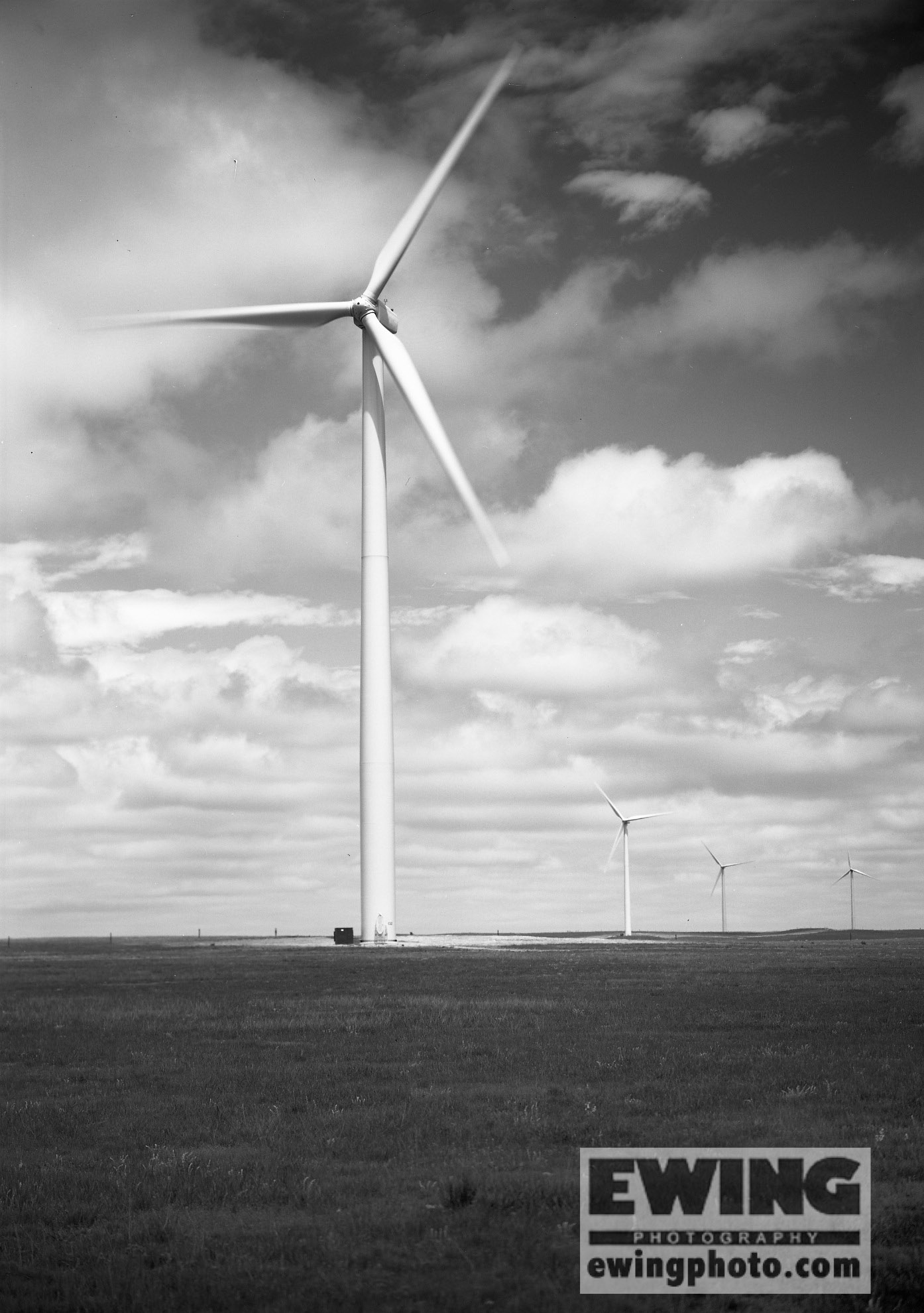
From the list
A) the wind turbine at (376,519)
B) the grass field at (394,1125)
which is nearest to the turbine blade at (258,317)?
the wind turbine at (376,519)

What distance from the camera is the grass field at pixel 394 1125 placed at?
622 inches

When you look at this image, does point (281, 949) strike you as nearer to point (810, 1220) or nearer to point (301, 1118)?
point (301, 1118)

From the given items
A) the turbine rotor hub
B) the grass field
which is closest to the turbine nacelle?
the turbine rotor hub

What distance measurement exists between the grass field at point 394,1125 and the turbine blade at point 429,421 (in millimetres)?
32913

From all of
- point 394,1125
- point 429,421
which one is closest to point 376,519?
point 429,421

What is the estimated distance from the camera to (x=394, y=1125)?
80.0ft

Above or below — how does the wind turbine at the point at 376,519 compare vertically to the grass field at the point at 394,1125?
above

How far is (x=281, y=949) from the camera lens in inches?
3770

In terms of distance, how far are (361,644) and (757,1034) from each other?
2319 inches
